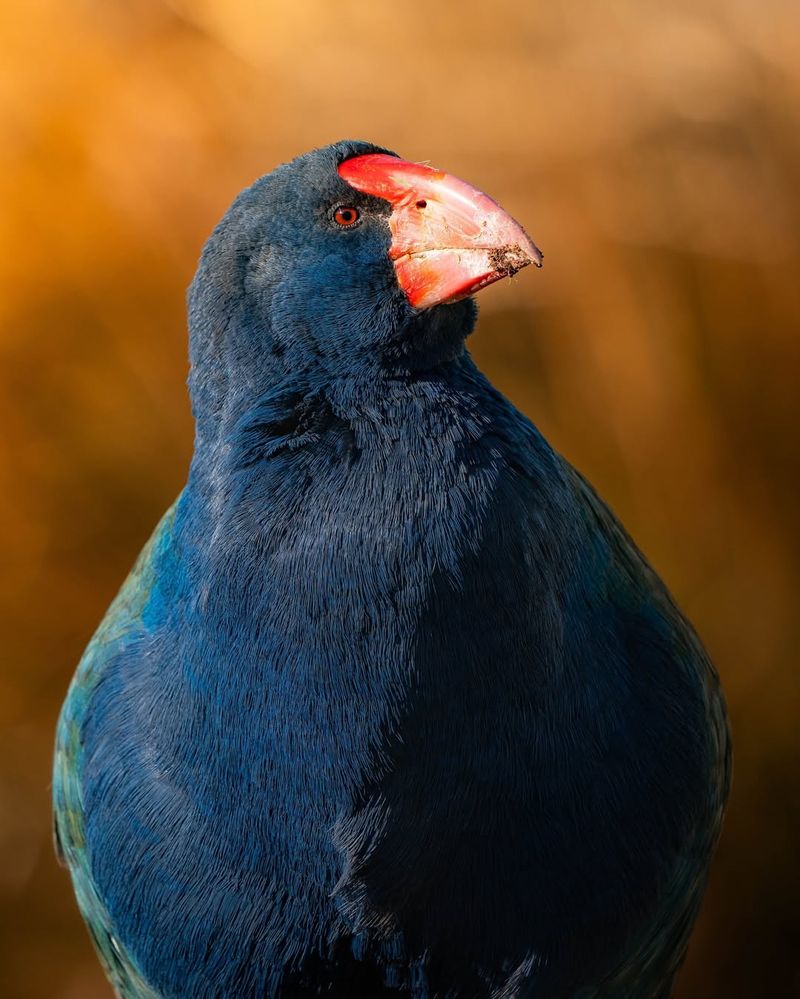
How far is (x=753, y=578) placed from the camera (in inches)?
116

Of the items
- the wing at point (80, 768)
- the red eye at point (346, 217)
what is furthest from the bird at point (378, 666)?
the wing at point (80, 768)

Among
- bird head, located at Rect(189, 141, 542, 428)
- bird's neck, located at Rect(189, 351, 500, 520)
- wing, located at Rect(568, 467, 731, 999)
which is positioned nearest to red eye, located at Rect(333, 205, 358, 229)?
bird head, located at Rect(189, 141, 542, 428)

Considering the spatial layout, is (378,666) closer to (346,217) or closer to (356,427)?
(356,427)

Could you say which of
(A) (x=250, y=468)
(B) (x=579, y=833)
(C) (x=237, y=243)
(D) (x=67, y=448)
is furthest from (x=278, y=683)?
(D) (x=67, y=448)

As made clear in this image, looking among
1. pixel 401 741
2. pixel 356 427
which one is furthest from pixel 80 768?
pixel 356 427

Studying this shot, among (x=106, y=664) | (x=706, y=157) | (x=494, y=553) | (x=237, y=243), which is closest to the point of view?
(x=494, y=553)

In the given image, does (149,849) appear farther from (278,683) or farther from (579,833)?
(579,833)

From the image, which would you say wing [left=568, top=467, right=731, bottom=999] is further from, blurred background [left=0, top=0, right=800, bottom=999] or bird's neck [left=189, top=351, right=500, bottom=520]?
blurred background [left=0, top=0, right=800, bottom=999]

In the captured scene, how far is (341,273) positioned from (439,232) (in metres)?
0.11

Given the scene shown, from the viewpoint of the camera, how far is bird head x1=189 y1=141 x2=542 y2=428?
137 centimetres

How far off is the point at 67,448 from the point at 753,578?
5.05ft

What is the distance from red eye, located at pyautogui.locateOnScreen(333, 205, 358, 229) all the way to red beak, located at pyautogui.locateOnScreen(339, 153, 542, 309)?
2cm

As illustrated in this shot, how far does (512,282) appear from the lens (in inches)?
115

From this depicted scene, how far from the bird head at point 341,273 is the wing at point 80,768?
324 millimetres
